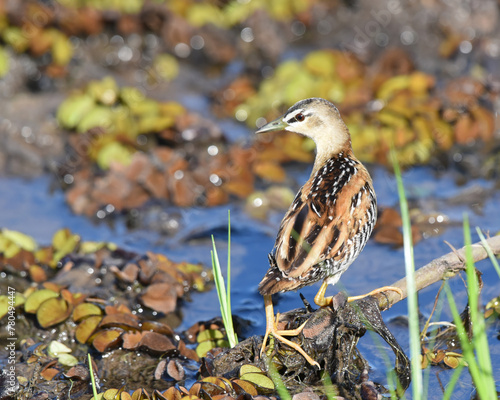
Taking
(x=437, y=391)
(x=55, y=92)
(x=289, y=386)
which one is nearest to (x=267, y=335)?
(x=289, y=386)

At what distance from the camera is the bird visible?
4555 millimetres

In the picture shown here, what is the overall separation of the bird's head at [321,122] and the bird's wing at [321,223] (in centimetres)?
68

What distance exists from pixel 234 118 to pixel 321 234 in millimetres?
4593

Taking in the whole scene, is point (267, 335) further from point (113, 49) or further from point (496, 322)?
point (113, 49)

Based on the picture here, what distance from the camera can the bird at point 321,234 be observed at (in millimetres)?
4555

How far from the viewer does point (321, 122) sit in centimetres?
591

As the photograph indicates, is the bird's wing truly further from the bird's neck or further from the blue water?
the blue water

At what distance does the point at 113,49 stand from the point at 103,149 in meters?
2.24

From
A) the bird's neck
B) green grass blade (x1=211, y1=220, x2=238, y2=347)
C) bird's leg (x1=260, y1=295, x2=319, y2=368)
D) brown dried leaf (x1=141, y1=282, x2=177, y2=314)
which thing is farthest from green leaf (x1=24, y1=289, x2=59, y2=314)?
the bird's neck

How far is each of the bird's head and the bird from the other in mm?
273

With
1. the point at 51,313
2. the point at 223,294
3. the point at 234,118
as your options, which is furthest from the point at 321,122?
the point at 234,118

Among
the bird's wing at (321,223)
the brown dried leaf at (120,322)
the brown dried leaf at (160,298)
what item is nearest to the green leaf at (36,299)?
the brown dried leaf at (120,322)

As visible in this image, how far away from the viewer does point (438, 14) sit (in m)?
9.67

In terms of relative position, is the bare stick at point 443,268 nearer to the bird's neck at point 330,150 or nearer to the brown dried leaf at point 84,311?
the bird's neck at point 330,150
